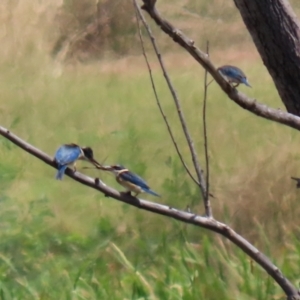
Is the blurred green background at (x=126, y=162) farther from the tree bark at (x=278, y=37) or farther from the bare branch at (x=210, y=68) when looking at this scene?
the bare branch at (x=210, y=68)

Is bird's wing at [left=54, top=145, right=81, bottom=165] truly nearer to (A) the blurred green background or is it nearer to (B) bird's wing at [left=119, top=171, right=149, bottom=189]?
(B) bird's wing at [left=119, top=171, right=149, bottom=189]

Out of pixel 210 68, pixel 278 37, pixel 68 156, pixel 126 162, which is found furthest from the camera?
pixel 126 162

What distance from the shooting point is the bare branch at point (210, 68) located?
2.77 feet

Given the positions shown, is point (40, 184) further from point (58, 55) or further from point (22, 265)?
point (58, 55)

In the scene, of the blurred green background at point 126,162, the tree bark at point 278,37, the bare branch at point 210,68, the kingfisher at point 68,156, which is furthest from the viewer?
the blurred green background at point 126,162

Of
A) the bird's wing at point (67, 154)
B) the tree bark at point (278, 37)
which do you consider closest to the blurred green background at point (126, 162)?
the tree bark at point (278, 37)

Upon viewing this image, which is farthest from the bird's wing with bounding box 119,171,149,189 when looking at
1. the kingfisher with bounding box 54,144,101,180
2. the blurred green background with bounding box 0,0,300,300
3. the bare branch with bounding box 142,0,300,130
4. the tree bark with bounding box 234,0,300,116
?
the blurred green background with bounding box 0,0,300,300

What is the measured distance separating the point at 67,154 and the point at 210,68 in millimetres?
286

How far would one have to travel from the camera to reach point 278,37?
1188 millimetres

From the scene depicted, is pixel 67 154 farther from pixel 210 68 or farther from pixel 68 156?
pixel 210 68

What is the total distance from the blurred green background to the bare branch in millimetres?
808

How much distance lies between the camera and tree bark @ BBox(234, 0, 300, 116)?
1173 millimetres

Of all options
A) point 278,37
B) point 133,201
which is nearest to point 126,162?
point 278,37

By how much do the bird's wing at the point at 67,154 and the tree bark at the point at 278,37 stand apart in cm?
40
